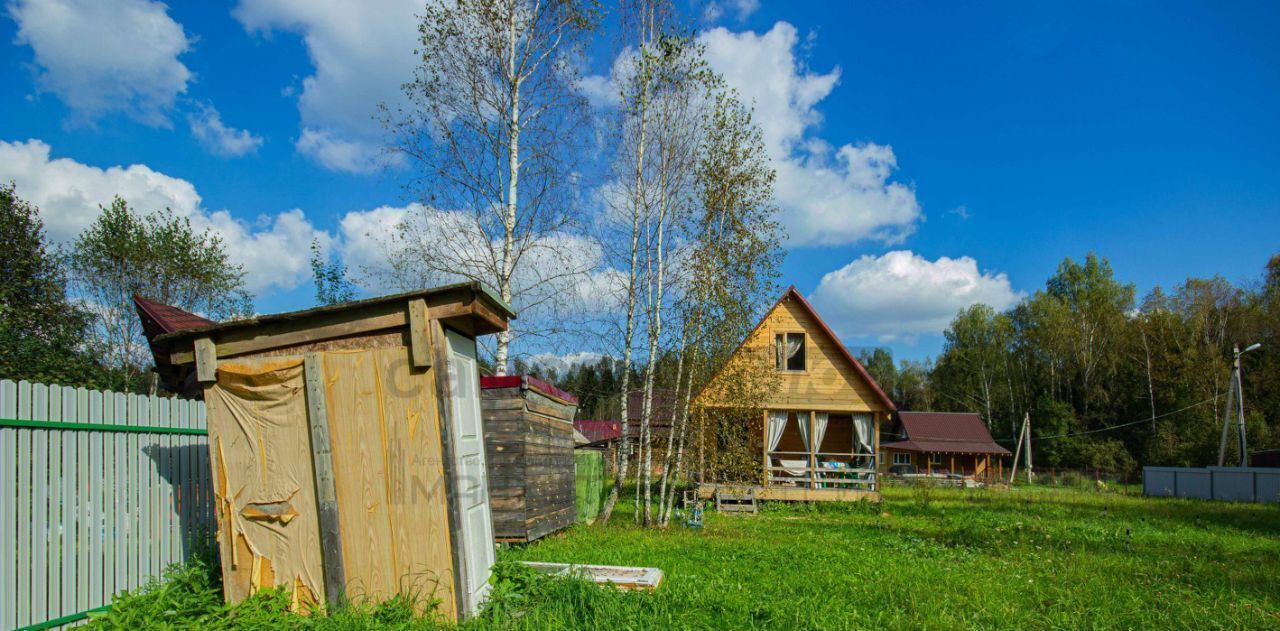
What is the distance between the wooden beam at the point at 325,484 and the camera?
523cm

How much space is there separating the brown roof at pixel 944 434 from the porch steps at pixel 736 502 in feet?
85.7

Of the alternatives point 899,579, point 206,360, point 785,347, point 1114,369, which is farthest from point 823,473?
point 1114,369

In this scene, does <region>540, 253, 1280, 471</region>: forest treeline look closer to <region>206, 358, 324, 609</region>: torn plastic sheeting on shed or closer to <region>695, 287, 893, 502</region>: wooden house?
<region>695, 287, 893, 502</region>: wooden house

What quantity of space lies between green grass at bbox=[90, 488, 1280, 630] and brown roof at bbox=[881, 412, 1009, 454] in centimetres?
2677

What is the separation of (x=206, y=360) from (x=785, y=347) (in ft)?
59.4

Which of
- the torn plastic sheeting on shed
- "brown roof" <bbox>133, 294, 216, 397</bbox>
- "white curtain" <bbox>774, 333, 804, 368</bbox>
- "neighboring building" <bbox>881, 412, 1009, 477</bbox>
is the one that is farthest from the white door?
"neighboring building" <bbox>881, 412, 1009, 477</bbox>

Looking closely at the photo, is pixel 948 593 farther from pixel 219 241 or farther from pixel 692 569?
pixel 219 241

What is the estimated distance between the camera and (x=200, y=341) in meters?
5.54

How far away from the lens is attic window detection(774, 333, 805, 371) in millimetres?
21734

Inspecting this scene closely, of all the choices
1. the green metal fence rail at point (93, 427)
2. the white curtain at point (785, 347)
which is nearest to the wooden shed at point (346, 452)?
the green metal fence rail at point (93, 427)

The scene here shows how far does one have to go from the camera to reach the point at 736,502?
739 inches

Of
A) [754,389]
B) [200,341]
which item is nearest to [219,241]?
[754,389]

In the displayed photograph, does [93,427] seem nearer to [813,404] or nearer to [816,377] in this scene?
[813,404]

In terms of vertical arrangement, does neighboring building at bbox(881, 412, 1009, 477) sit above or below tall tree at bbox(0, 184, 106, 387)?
below
